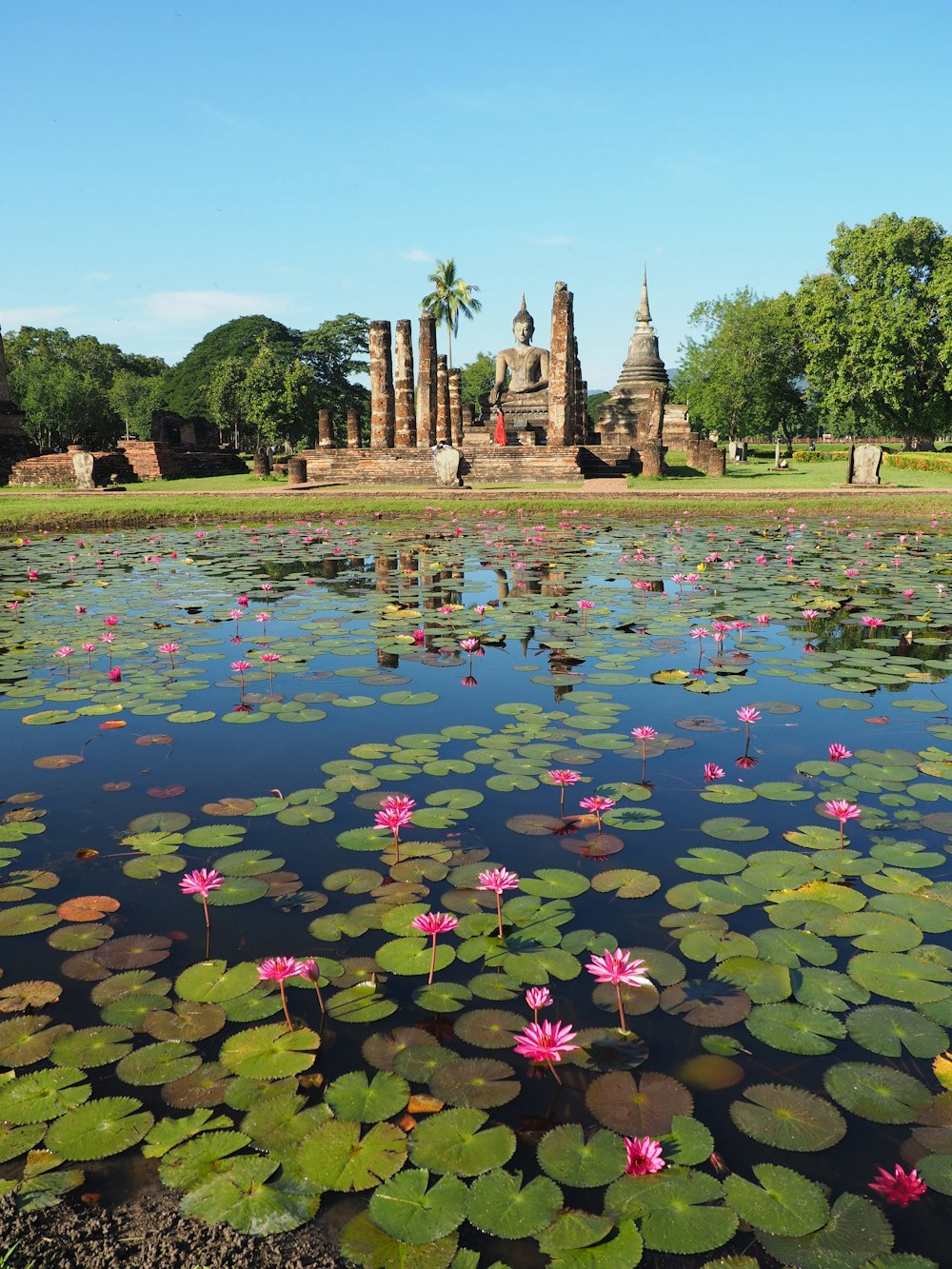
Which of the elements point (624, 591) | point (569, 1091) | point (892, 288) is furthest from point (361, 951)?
point (892, 288)

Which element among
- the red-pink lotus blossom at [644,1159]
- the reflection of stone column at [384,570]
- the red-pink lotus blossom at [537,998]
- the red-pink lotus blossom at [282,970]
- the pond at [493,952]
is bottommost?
the pond at [493,952]

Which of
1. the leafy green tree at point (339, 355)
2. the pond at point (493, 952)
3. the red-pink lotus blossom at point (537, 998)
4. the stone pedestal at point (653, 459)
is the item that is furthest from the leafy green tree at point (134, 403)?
the red-pink lotus blossom at point (537, 998)

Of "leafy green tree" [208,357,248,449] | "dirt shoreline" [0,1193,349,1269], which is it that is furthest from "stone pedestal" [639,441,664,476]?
"leafy green tree" [208,357,248,449]

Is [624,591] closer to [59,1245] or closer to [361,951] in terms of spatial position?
[361,951]

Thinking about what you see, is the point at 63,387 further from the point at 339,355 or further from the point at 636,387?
the point at 636,387

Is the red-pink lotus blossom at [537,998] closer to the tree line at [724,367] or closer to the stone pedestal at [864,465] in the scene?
the stone pedestal at [864,465]

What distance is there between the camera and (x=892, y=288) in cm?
3603

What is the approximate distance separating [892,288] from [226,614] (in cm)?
3853

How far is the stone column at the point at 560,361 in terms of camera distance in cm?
2470

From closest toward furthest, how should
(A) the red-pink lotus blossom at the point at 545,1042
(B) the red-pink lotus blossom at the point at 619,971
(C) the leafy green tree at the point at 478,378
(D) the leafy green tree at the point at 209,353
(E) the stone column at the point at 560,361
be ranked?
(A) the red-pink lotus blossom at the point at 545,1042
(B) the red-pink lotus blossom at the point at 619,971
(E) the stone column at the point at 560,361
(D) the leafy green tree at the point at 209,353
(C) the leafy green tree at the point at 478,378

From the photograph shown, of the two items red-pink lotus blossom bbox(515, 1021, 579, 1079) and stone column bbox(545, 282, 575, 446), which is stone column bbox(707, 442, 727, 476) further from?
red-pink lotus blossom bbox(515, 1021, 579, 1079)

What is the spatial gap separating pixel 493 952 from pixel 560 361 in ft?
80.3

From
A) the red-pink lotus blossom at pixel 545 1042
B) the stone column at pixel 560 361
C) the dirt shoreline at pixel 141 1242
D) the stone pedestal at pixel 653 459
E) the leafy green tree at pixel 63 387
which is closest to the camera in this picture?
the dirt shoreline at pixel 141 1242

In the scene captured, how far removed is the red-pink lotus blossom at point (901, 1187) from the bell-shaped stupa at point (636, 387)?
3564 cm
